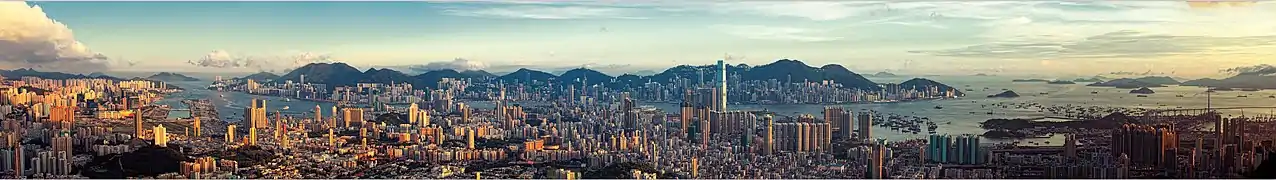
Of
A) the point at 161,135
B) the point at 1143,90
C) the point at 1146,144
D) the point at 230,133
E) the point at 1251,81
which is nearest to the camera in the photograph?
the point at 1146,144

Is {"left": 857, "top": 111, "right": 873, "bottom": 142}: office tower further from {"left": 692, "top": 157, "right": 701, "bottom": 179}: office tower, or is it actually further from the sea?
{"left": 692, "top": 157, "right": 701, "bottom": 179}: office tower

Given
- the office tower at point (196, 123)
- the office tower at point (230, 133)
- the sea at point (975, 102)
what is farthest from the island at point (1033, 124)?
the office tower at point (196, 123)

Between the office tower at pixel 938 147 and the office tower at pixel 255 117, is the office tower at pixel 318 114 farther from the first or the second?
the office tower at pixel 938 147

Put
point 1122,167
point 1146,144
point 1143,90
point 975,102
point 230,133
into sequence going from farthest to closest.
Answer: point 975,102 → point 230,133 → point 1143,90 → point 1146,144 → point 1122,167

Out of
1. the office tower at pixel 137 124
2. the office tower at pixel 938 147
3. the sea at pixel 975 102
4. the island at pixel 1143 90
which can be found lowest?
the office tower at pixel 938 147

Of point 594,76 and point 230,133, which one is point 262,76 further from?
point 594,76

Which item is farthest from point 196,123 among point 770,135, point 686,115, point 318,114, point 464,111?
point 770,135
